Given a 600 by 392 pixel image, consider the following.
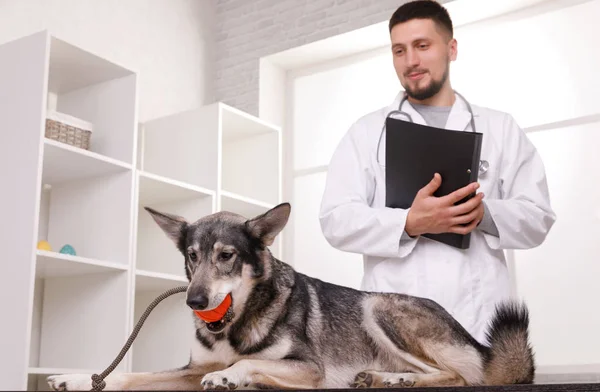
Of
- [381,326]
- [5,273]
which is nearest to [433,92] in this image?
[381,326]

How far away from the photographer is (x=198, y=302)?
1.08m

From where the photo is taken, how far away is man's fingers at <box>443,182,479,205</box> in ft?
4.48

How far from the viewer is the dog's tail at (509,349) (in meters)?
1.15

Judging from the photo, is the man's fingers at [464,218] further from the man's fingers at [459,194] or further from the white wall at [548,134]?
the white wall at [548,134]

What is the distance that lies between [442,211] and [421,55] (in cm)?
55

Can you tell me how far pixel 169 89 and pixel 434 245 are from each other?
12.0 feet

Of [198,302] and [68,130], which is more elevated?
[68,130]

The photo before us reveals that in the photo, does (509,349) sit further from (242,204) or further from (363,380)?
(242,204)

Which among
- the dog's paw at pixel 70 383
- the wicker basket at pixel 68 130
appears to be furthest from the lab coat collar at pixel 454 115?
the wicker basket at pixel 68 130

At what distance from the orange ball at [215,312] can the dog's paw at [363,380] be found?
0.80 ft

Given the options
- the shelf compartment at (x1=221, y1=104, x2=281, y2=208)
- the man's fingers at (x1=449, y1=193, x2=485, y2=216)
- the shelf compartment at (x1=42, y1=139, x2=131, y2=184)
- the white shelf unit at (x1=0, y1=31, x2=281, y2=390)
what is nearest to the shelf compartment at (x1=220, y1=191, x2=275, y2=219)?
the white shelf unit at (x1=0, y1=31, x2=281, y2=390)

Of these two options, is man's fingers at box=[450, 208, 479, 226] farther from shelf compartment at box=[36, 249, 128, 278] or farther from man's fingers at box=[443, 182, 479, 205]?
shelf compartment at box=[36, 249, 128, 278]

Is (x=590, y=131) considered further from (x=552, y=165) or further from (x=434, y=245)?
(x=434, y=245)

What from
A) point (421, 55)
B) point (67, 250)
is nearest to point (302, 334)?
point (421, 55)
